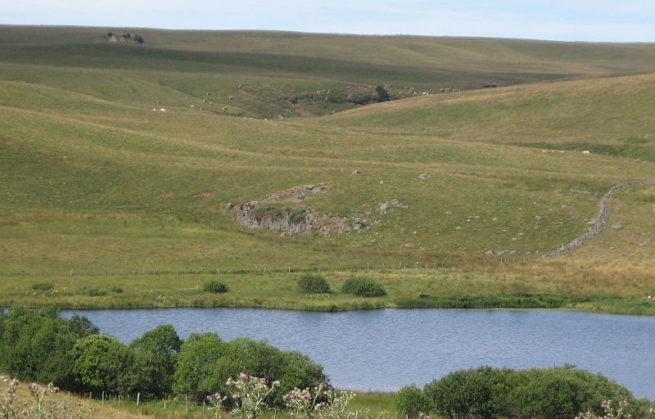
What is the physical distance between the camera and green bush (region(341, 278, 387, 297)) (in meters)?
57.8

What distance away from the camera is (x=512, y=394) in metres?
35.4

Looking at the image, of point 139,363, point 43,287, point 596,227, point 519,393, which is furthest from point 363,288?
point 596,227

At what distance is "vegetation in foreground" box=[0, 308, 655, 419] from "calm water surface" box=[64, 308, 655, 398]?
5.09 meters

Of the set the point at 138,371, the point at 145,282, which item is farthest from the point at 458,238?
the point at 138,371

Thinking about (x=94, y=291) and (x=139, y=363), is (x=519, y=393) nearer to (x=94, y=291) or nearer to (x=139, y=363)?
(x=139, y=363)

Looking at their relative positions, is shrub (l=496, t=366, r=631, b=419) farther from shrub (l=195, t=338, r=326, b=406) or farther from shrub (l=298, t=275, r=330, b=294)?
shrub (l=298, t=275, r=330, b=294)

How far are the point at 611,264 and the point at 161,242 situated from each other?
28.8 metres

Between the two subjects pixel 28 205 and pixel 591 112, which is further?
pixel 591 112

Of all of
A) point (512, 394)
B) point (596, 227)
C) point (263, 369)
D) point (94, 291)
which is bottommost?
point (94, 291)

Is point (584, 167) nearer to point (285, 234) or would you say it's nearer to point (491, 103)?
point (285, 234)

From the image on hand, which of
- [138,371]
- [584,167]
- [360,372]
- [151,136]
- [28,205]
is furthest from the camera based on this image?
[151,136]

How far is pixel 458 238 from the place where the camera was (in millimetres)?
77938

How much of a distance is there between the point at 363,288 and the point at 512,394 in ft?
75.4

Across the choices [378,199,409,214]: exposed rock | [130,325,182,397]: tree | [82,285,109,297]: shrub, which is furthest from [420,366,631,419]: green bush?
[378,199,409,214]: exposed rock
